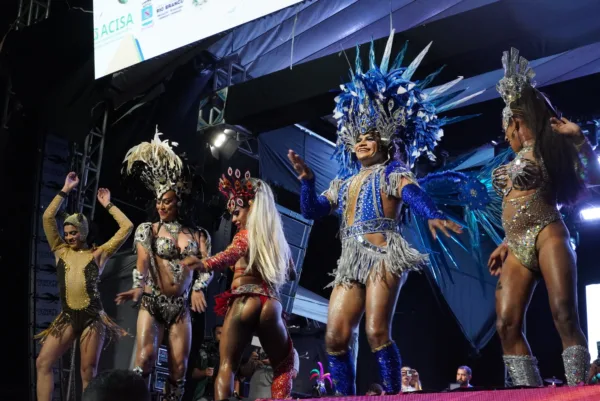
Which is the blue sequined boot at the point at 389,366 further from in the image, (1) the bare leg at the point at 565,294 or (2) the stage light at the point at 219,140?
(2) the stage light at the point at 219,140

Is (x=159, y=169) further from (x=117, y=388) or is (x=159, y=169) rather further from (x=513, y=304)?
(x=117, y=388)

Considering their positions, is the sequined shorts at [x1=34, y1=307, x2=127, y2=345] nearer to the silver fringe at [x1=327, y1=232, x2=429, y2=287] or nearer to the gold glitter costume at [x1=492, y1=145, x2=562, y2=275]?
the silver fringe at [x1=327, y1=232, x2=429, y2=287]

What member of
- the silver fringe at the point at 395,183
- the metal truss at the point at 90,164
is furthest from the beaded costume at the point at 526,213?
the metal truss at the point at 90,164

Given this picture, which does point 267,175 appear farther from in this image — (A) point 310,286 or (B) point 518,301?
(B) point 518,301

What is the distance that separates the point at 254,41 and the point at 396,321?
616cm

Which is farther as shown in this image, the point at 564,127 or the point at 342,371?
the point at 342,371

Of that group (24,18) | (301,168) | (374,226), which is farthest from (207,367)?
(24,18)

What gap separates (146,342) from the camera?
5512 millimetres

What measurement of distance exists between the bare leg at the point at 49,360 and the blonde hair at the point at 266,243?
180 centimetres

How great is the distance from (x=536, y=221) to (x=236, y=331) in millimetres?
2209

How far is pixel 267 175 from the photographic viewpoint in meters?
9.63

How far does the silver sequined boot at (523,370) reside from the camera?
3.75 metres

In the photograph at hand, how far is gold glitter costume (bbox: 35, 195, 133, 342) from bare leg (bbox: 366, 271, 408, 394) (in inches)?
Answer: 106

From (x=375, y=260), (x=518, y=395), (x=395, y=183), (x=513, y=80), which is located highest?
(x=513, y=80)
